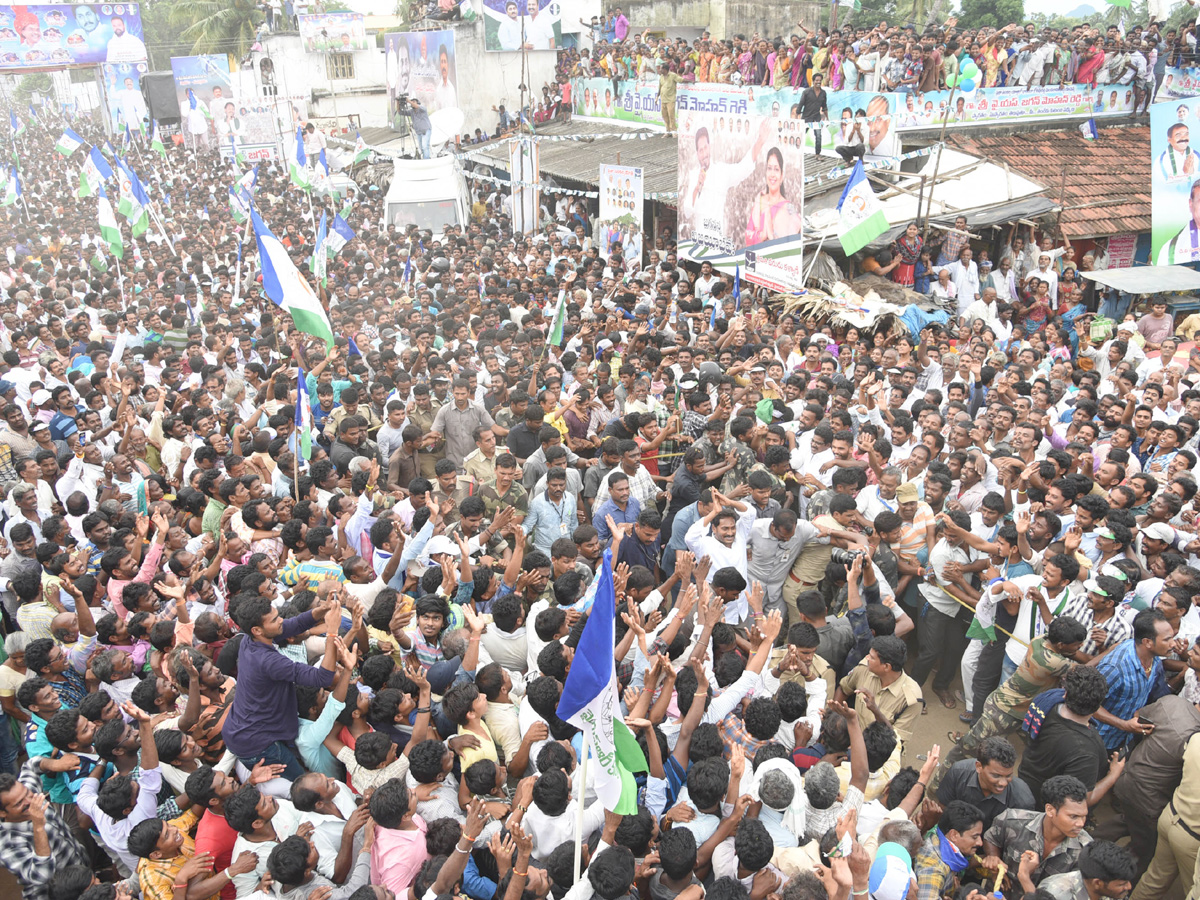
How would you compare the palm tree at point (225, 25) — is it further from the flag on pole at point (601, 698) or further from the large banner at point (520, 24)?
the flag on pole at point (601, 698)

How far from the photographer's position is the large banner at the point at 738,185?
439 inches

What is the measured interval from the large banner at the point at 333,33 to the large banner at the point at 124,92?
8.82 meters

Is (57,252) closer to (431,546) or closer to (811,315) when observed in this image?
(811,315)

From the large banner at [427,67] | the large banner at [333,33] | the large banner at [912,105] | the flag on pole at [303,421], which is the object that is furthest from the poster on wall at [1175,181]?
the large banner at [333,33]

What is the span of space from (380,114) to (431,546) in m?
37.4

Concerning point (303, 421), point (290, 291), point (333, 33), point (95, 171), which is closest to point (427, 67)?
point (333, 33)

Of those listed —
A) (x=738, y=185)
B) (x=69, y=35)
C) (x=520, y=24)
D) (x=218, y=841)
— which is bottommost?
(x=218, y=841)

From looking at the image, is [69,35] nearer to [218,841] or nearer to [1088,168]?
[1088,168]

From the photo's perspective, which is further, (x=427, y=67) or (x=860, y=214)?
(x=427, y=67)

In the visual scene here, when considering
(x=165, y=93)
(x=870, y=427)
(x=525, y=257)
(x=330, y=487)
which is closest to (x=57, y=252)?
(x=525, y=257)

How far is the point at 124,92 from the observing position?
38.8m

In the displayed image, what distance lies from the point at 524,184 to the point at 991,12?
25.2 metres

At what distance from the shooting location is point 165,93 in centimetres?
4122

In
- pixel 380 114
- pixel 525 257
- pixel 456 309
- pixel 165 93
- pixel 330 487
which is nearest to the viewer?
pixel 330 487
